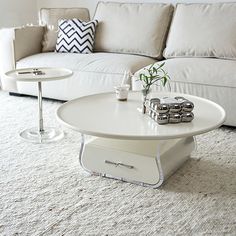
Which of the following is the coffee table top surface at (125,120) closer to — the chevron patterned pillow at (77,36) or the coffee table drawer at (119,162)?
the coffee table drawer at (119,162)

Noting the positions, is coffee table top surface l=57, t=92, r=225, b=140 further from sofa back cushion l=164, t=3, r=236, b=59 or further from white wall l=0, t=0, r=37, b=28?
white wall l=0, t=0, r=37, b=28

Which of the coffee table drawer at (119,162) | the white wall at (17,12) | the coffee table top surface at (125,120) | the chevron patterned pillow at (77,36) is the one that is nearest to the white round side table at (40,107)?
the coffee table top surface at (125,120)

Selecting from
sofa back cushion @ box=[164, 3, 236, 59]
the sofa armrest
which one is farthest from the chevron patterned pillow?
sofa back cushion @ box=[164, 3, 236, 59]

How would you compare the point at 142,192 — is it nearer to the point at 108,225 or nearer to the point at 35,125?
the point at 108,225

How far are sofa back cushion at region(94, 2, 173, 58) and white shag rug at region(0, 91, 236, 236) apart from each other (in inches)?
51.5

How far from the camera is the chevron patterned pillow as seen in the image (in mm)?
3805

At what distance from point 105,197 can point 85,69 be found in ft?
5.29

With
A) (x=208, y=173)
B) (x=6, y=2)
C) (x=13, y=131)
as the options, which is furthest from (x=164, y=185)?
(x=6, y=2)

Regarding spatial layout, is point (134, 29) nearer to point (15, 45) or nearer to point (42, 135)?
point (15, 45)

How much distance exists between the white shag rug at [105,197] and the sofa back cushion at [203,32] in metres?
0.94

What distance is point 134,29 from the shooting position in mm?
3744

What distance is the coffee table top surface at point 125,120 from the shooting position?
1.94 metres

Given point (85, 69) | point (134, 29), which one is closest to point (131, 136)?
point (85, 69)

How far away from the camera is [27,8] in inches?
193
